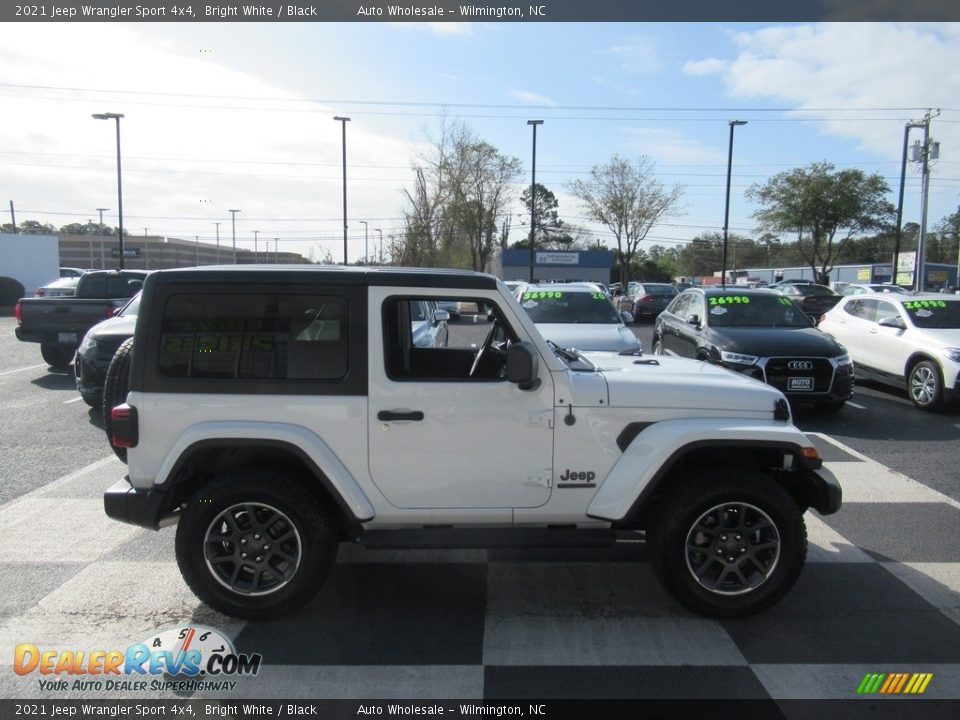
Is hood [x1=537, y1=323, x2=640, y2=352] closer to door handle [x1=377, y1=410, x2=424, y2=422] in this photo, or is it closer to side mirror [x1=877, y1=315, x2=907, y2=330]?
side mirror [x1=877, y1=315, x2=907, y2=330]

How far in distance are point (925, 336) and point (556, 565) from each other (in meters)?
7.92

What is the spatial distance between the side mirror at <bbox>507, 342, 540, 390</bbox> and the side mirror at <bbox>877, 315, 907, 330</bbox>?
8929 mm

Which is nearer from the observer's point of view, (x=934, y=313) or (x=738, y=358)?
(x=738, y=358)

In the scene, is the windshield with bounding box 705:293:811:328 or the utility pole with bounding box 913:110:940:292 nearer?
the windshield with bounding box 705:293:811:328

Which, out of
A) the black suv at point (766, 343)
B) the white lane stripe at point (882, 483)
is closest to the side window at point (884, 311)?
the black suv at point (766, 343)

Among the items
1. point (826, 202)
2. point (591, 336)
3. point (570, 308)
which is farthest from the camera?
point (826, 202)

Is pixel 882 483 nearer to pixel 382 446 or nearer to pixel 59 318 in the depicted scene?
pixel 382 446

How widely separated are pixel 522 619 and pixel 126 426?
2.39m

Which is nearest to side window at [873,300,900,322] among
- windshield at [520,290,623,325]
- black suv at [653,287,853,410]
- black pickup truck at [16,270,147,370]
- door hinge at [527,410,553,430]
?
black suv at [653,287,853,410]

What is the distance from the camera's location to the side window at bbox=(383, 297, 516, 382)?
387 centimetres

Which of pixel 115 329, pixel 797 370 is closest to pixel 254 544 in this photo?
pixel 115 329

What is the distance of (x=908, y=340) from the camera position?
10062 mm

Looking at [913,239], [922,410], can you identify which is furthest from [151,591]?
[913,239]

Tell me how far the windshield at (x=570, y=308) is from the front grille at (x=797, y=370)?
2.65 m
